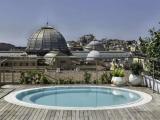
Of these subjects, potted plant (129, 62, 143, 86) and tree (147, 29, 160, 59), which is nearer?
potted plant (129, 62, 143, 86)

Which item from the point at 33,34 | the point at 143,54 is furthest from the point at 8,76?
the point at 33,34

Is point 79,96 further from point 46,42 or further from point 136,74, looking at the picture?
point 46,42

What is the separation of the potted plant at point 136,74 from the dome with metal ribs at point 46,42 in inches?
2851

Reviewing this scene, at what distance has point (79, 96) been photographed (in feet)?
39.3

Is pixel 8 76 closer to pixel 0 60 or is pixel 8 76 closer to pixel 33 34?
pixel 0 60

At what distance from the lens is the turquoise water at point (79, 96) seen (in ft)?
34.4

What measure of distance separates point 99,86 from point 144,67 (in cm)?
204

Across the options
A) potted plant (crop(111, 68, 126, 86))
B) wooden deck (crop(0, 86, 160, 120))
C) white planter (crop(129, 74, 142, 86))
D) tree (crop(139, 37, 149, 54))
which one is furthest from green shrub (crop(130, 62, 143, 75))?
wooden deck (crop(0, 86, 160, 120))

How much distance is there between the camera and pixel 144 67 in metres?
13.6

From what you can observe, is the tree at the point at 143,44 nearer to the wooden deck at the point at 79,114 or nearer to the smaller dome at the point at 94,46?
the wooden deck at the point at 79,114

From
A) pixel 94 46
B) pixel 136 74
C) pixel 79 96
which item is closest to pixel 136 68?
pixel 136 74

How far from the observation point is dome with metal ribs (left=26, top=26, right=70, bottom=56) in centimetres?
8556

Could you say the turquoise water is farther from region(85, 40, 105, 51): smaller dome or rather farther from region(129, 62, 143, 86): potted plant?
region(85, 40, 105, 51): smaller dome

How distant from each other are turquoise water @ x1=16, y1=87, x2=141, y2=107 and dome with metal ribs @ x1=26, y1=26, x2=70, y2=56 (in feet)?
239
